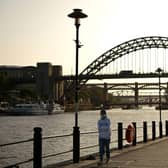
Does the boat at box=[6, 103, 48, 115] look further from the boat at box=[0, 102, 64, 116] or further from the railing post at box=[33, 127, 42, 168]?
the railing post at box=[33, 127, 42, 168]

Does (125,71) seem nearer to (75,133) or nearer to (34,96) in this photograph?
(34,96)

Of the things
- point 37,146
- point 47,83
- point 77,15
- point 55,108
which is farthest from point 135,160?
point 47,83

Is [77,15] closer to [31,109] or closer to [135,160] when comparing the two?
[135,160]

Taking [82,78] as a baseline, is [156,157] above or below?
below

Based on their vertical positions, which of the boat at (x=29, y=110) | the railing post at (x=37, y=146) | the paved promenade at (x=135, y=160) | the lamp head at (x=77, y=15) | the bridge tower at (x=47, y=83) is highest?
the bridge tower at (x=47, y=83)

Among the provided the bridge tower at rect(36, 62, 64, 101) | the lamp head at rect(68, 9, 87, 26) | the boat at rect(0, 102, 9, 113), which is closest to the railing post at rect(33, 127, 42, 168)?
the lamp head at rect(68, 9, 87, 26)

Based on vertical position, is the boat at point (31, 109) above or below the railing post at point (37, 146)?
above

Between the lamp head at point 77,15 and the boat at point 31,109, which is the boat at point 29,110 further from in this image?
the lamp head at point 77,15

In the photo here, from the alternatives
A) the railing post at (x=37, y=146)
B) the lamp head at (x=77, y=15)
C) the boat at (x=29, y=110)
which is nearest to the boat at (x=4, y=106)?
the boat at (x=29, y=110)

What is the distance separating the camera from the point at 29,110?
409 feet

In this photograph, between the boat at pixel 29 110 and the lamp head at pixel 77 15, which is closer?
the lamp head at pixel 77 15

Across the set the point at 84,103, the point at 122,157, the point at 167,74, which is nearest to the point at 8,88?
the point at 84,103

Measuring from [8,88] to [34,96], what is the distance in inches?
311

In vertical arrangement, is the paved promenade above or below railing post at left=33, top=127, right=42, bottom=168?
below
